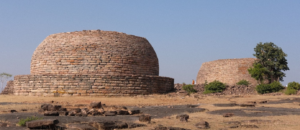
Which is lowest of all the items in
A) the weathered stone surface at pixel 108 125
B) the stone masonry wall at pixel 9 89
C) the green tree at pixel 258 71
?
the weathered stone surface at pixel 108 125

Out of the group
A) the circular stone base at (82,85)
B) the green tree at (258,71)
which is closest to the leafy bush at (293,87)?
the green tree at (258,71)

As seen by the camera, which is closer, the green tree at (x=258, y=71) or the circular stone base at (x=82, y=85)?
the circular stone base at (x=82, y=85)

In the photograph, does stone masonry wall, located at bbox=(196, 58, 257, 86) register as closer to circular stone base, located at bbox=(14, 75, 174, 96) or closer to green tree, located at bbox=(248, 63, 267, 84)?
green tree, located at bbox=(248, 63, 267, 84)

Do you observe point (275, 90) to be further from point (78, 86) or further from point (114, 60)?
point (78, 86)

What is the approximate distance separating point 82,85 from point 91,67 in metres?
1.42

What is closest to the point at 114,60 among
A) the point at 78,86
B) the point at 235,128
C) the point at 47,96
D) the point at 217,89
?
the point at 78,86

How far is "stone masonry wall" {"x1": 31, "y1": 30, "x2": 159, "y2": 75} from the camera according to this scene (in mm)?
16073

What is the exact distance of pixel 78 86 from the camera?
14922 mm

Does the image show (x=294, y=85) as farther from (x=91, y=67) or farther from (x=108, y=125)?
(x=108, y=125)

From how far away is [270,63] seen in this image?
90.4ft

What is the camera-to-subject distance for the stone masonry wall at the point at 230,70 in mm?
30422

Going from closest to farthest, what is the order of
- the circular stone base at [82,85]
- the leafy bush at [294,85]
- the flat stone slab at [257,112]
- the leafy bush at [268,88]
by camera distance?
the flat stone slab at [257,112], the circular stone base at [82,85], the leafy bush at [294,85], the leafy bush at [268,88]

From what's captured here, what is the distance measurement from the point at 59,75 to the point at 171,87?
24.3ft

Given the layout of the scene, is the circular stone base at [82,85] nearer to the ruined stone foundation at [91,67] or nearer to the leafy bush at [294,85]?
the ruined stone foundation at [91,67]
